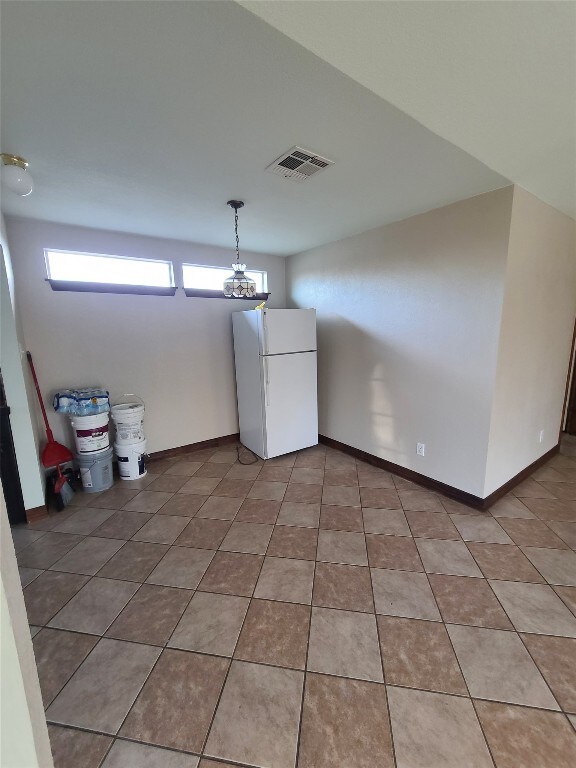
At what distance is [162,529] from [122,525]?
13.6 inches

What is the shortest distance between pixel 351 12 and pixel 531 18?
60 cm

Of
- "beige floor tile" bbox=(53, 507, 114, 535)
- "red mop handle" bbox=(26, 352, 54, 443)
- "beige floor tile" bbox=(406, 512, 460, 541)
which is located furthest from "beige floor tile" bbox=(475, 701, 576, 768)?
"red mop handle" bbox=(26, 352, 54, 443)

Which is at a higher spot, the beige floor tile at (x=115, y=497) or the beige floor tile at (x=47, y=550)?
the beige floor tile at (x=47, y=550)

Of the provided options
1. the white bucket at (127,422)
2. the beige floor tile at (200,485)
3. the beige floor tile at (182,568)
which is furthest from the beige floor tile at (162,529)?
the white bucket at (127,422)

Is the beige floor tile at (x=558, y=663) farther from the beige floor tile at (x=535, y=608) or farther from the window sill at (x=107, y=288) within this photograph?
the window sill at (x=107, y=288)

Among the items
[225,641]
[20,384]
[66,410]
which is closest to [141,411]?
[66,410]

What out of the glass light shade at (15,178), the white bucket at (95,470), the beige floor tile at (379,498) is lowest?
the beige floor tile at (379,498)

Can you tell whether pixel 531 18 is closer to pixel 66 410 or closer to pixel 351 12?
pixel 351 12

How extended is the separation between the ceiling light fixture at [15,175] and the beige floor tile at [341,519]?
283 cm

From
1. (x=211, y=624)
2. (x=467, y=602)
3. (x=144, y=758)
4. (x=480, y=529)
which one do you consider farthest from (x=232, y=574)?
(x=480, y=529)

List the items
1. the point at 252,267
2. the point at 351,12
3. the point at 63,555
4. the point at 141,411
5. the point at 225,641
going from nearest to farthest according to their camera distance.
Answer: the point at 351,12 → the point at 225,641 → the point at 63,555 → the point at 141,411 → the point at 252,267

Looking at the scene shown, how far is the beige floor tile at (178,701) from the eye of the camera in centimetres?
112

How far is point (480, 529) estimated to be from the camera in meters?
2.21

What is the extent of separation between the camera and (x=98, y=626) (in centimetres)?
154
